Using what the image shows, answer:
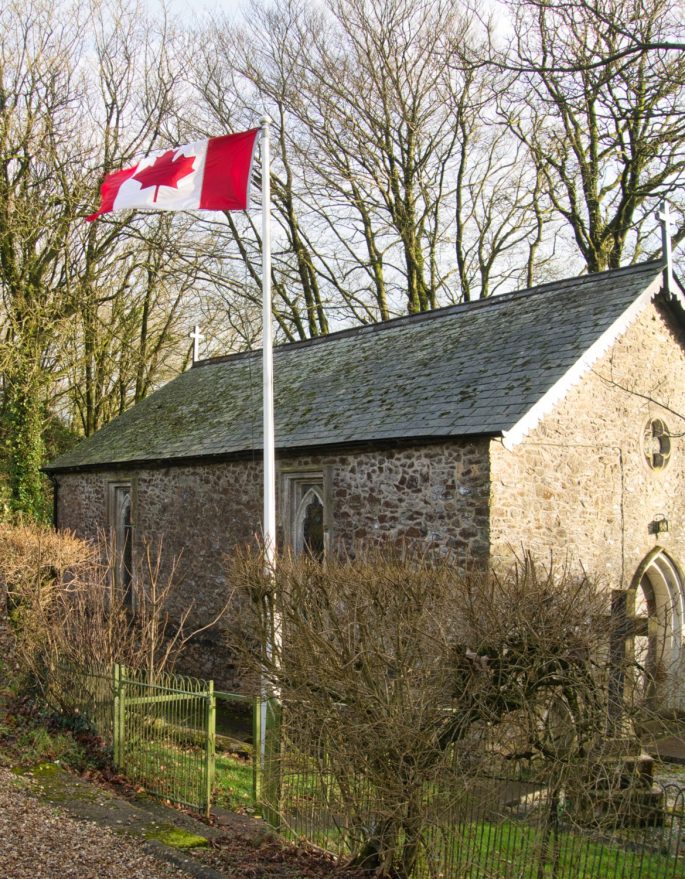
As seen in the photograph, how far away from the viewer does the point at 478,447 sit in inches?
439

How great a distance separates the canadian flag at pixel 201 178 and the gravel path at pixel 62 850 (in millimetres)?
7003

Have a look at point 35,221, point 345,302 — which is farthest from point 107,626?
point 345,302

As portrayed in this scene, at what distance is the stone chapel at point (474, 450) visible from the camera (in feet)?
37.7

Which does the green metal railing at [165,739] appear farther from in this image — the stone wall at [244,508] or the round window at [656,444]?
the round window at [656,444]

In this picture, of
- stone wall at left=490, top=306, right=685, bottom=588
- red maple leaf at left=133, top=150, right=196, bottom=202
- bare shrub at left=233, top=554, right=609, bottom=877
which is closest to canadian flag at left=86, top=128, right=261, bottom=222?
red maple leaf at left=133, top=150, right=196, bottom=202

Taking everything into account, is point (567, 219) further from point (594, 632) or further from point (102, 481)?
point (594, 632)

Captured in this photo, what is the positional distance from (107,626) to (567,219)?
18794 millimetres

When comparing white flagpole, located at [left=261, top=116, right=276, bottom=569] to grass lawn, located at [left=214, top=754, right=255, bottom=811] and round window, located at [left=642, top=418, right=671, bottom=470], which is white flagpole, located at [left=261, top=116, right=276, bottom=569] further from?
round window, located at [left=642, top=418, right=671, bottom=470]

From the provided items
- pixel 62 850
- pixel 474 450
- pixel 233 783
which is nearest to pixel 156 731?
pixel 233 783

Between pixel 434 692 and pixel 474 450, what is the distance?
546 centimetres

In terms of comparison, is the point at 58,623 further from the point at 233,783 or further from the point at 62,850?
the point at 62,850

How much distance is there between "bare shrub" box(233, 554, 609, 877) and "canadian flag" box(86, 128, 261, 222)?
240 inches

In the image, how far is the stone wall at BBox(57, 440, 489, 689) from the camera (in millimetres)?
11352

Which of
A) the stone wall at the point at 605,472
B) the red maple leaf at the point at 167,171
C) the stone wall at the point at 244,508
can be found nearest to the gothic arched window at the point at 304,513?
the stone wall at the point at 244,508
